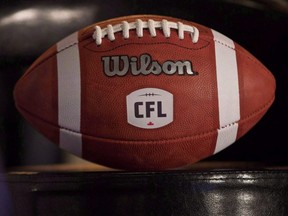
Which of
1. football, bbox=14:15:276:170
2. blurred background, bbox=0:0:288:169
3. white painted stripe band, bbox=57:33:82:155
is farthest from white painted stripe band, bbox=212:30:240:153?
blurred background, bbox=0:0:288:169

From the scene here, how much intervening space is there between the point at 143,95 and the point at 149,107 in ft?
0.06

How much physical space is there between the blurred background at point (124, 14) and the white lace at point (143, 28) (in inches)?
16.0

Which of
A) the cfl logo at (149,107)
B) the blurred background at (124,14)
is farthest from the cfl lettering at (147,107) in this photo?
the blurred background at (124,14)

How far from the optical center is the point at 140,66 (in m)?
0.90

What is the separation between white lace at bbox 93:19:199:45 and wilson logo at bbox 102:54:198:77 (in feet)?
0.12

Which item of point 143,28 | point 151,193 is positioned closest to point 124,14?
point 143,28

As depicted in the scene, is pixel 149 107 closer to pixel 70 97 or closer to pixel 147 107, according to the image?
pixel 147 107

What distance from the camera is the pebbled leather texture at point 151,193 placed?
82cm

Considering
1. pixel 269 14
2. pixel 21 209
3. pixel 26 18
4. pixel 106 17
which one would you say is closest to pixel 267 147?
pixel 269 14

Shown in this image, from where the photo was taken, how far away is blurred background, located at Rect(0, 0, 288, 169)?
4.28 ft

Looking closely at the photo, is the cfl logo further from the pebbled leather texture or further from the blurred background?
the blurred background

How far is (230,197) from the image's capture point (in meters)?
0.85

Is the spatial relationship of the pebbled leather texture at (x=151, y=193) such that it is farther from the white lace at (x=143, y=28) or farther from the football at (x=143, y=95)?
the white lace at (x=143, y=28)

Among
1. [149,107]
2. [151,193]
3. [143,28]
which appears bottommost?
[151,193]
